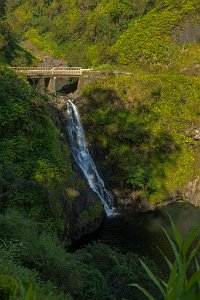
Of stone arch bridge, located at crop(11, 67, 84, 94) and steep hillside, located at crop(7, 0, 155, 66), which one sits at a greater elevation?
Result: steep hillside, located at crop(7, 0, 155, 66)

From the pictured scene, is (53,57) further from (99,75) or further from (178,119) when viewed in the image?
(178,119)

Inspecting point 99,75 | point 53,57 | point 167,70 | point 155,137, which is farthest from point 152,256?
point 53,57

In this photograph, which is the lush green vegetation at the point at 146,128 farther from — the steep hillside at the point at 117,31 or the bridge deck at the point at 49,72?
the steep hillside at the point at 117,31

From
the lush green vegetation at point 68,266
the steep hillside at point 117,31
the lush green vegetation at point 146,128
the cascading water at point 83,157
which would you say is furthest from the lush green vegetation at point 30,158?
the steep hillside at point 117,31

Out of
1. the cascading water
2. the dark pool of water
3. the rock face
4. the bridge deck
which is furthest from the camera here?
the bridge deck

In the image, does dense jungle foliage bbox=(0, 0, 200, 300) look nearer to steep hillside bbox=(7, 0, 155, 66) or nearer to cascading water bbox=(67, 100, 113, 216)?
steep hillside bbox=(7, 0, 155, 66)

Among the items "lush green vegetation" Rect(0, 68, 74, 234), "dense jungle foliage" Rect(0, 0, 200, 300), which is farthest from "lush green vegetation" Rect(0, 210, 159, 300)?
"lush green vegetation" Rect(0, 68, 74, 234)
